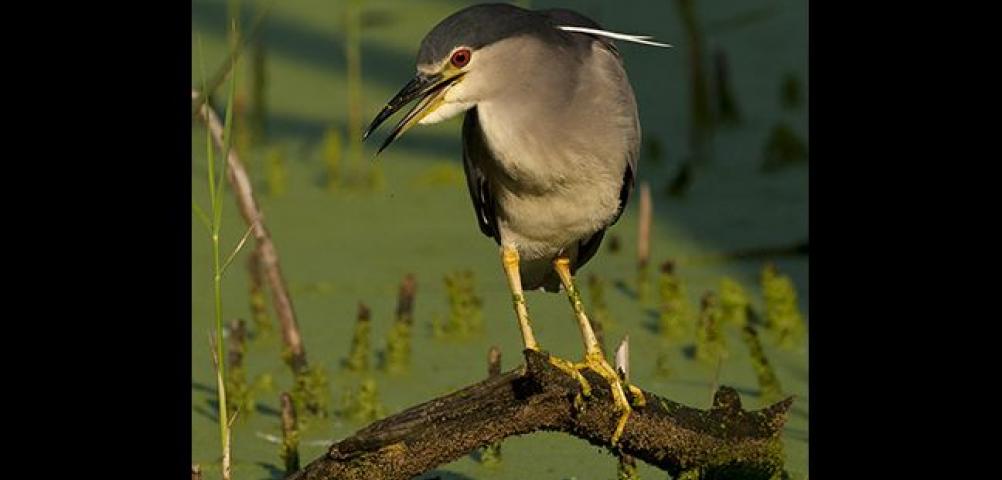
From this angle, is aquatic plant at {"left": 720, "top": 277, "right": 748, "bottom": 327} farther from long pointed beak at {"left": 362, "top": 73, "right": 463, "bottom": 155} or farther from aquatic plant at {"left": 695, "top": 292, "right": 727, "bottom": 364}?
long pointed beak at {"left": 362, "top": 73, "right": 463, "bottom": 155}

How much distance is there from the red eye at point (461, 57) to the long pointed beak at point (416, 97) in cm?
2

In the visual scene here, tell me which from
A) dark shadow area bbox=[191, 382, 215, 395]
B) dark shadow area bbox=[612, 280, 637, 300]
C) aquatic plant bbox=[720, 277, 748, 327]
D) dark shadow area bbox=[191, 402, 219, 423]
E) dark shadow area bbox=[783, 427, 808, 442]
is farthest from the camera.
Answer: dark shadow area bbox=[612, 280, 637, 300]

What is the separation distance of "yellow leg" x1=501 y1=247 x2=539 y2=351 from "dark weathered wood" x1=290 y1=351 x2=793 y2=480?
166mm

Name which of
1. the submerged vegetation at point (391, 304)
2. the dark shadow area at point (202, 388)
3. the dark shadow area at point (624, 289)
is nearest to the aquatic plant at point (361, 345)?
the submerged vegetation at point (391, 304)

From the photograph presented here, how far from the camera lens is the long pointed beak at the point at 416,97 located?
12.1 ft

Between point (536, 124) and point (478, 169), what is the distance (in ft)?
0.63

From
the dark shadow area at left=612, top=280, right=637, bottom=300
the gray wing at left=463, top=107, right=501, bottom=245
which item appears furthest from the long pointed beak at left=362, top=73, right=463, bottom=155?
the dark shadow area at left=612, top=280, right=637, bottom=300

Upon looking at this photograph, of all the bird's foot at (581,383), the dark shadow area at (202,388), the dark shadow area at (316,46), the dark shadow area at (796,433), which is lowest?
the dark shadow area at (796,433)

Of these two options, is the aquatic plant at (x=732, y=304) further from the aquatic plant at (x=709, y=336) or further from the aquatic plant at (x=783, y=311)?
the aquatic plant at (x=709, y=336)

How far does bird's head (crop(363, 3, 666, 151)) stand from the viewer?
3.74 metres

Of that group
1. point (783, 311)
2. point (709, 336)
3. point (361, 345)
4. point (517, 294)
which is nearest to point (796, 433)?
point (709, 336)

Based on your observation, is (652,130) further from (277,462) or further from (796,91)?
(277,462)

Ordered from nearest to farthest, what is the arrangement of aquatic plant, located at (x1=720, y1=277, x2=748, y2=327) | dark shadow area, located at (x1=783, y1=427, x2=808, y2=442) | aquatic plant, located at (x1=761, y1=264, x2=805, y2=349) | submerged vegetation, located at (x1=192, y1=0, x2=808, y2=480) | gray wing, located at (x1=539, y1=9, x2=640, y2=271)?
gray wing, located at (x1=539, y1=9, x2=640, y2=271)
dark shadow area, located at (x1=783, y1=427, x2=808, y2=442)
submerged vegetation, located at (x1=192, y1=0, x2=808, y2=480)
aquatic plant, located at (x1=761, y1=264, x2=805, y2=349)
aquatic plant, located at (x1=720, y1=277, x2=748, y2=327)

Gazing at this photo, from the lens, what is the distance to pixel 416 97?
3727 mm
